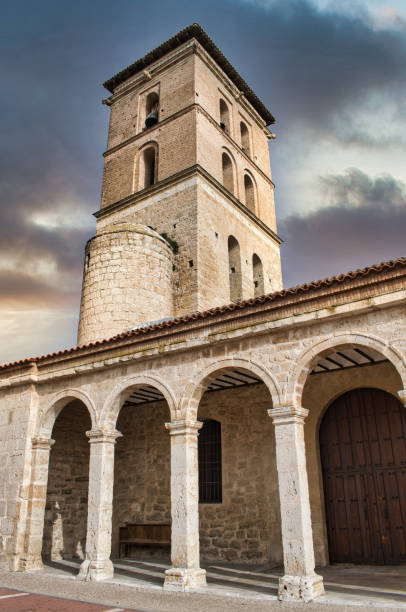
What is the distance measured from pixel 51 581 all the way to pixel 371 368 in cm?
693

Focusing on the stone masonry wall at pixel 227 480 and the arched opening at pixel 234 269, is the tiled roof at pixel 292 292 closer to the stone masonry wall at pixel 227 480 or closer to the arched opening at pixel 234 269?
the stone masonry wall at pixel 227 480

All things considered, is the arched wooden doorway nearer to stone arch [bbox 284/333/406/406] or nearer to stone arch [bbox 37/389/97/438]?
stone arch [bbox 284/333/406/406]

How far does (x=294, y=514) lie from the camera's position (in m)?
6.52

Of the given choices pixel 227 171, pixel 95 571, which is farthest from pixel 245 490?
pixel 227 171

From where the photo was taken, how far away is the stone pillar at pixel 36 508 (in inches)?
356

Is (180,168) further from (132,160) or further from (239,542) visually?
(239,542)

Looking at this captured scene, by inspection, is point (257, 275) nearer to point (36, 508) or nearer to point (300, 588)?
point (36, 508)

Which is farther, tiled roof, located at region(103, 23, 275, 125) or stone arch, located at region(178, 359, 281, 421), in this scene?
tiled roof, located at region(103, 23, 275, 125)

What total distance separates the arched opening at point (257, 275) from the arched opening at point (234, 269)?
4.56 ft

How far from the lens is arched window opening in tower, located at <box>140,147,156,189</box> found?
20244 mm

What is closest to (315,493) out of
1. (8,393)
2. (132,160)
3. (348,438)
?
(348,438)

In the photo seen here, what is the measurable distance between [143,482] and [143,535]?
3.88 ft

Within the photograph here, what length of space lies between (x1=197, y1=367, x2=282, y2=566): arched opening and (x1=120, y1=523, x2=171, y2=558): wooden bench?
103 cm

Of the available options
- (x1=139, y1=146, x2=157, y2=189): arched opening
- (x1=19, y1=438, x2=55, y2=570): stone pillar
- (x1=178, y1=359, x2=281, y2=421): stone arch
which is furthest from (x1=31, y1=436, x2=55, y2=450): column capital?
(x1=139, y1=146, x2=157, y2=189): arched opening
